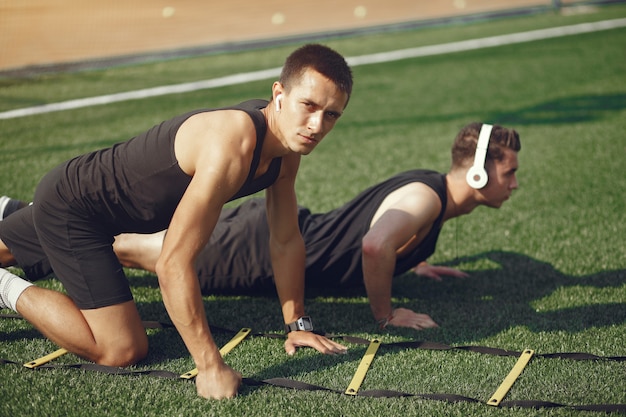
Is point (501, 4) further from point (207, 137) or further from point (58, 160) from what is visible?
point (207, 137)

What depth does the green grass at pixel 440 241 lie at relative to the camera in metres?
3.95

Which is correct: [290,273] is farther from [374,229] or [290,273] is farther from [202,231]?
[202,231]

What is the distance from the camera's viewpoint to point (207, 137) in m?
3.76

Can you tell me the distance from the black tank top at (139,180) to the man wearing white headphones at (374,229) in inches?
38.2

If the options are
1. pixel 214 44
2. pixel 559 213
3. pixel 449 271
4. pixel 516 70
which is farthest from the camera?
pixel 214 44

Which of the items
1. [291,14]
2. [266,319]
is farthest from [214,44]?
[266,319]

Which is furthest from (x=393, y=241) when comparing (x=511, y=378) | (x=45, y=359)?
(x=45, y=359)

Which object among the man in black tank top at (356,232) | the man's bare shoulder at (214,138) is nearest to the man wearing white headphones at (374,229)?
the man in black tank top at (356,232)

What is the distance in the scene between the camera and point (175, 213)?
3.72 metres

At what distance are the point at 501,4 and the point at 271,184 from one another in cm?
1598

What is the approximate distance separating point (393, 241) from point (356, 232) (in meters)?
0.55

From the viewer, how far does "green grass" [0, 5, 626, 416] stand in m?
3.95

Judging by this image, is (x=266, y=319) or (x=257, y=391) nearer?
(x=257, y=391)

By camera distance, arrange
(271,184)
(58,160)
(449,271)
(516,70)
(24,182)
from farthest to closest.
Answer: (516,70)
(58,160)
(24,182)
(449,271)
(271,184)
